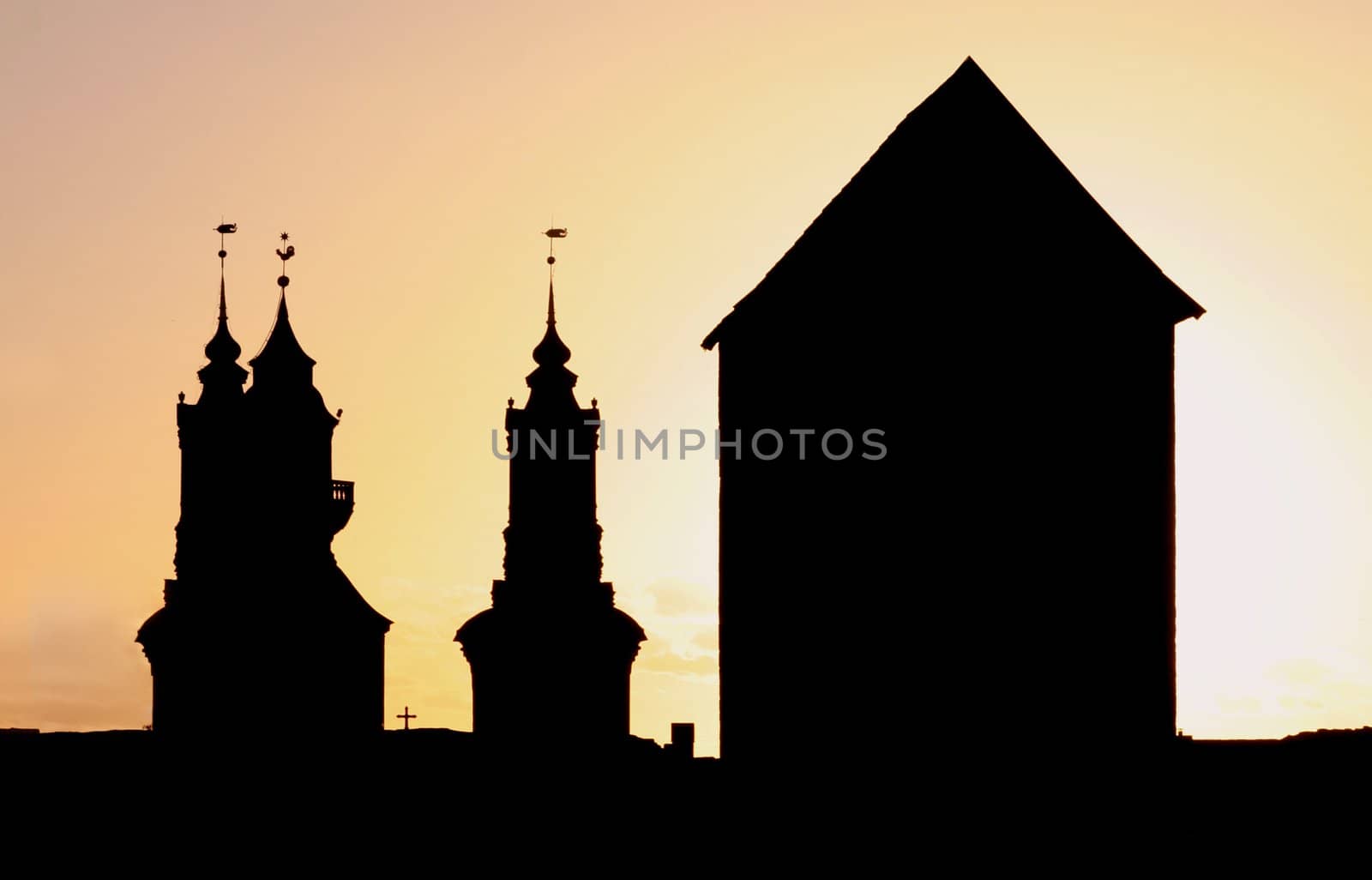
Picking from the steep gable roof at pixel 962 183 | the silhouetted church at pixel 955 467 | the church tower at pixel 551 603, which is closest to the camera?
the silhouetted church at pixel 955 467

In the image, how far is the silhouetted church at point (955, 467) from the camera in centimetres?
3500

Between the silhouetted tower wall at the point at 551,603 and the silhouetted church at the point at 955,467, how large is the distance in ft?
137

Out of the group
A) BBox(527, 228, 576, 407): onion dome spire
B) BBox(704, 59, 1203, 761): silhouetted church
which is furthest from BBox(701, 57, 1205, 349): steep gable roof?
BBox(527, 228, 576, 407): onion dome spire

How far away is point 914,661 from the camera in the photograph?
35.2 meters

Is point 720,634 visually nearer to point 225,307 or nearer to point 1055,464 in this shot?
point 1055,464

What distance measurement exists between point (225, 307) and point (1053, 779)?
5123cm

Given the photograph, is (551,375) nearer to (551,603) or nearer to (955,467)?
(551,603)

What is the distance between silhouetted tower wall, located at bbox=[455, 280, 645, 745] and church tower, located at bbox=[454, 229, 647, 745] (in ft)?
0.08

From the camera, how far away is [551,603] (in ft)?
259

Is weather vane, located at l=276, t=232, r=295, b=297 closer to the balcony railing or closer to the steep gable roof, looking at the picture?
the balcony railing

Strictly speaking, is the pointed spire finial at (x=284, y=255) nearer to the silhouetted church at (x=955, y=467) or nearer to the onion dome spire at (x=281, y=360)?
the onion dome spire at (x=281, y=360)

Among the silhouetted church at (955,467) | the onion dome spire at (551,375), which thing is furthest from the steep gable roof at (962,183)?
the onion dome spire at (551,375)

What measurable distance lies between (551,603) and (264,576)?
8209mm

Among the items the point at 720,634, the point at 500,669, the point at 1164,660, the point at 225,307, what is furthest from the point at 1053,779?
the point at 225,307
